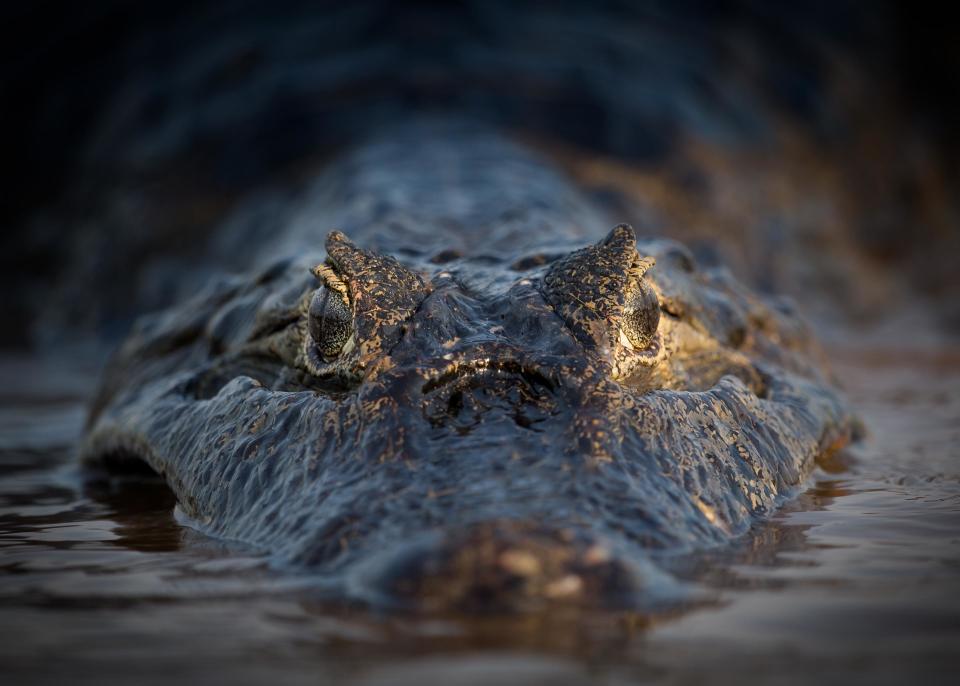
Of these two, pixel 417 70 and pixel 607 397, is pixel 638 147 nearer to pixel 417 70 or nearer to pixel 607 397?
pixel 417 70

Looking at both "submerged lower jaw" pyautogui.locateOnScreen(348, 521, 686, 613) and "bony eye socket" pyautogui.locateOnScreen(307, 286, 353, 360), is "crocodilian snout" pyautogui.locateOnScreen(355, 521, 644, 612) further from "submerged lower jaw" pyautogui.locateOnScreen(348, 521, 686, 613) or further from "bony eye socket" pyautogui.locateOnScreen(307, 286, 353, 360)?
"bony eye socket" pyautogui.locateOnScreen(307, 286, 353, 360)

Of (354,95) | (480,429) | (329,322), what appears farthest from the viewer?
(354,95)

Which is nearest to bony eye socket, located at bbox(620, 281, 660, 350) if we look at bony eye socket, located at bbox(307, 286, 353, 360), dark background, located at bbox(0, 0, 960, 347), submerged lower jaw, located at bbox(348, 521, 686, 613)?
bony eye socket, located at bbox(307, 286, 353, 360)

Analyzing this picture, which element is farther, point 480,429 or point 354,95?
point 354,95

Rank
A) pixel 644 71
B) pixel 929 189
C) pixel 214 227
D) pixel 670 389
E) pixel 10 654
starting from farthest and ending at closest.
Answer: pixel 929 189 → pixel 644 71 → pixel 214 227 → pixel 670 389 → pixel 10 654

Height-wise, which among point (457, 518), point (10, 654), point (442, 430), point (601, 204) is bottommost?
point (10, 654)

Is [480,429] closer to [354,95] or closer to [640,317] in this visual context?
[640,317]

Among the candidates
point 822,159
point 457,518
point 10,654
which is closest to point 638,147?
point 822,159

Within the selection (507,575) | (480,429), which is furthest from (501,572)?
(480,429)
